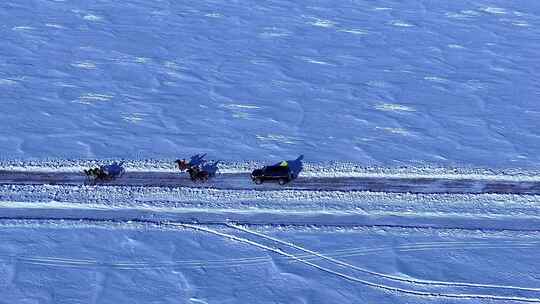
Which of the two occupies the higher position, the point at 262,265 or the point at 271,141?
the point at 271,141

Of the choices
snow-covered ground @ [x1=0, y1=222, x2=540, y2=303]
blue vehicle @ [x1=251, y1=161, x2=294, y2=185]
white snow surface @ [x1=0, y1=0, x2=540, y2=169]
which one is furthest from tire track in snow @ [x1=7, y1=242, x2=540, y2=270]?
white snow surface @ [x1=0, y1=0, x2=540, y2=169]

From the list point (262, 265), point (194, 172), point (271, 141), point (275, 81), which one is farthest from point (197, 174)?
point (275, 81)

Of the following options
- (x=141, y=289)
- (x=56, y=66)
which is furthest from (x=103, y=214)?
(x=56, y=66)

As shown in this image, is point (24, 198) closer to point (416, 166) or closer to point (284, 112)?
point (284, 112)

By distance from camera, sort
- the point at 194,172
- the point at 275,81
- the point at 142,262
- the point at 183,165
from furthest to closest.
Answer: the point at 275,81 < the point at 183,165 < the point at 194,172 < the point at 142,262

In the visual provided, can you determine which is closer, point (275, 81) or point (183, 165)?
point (183, 165)

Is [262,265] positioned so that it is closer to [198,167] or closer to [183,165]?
[198,167]
